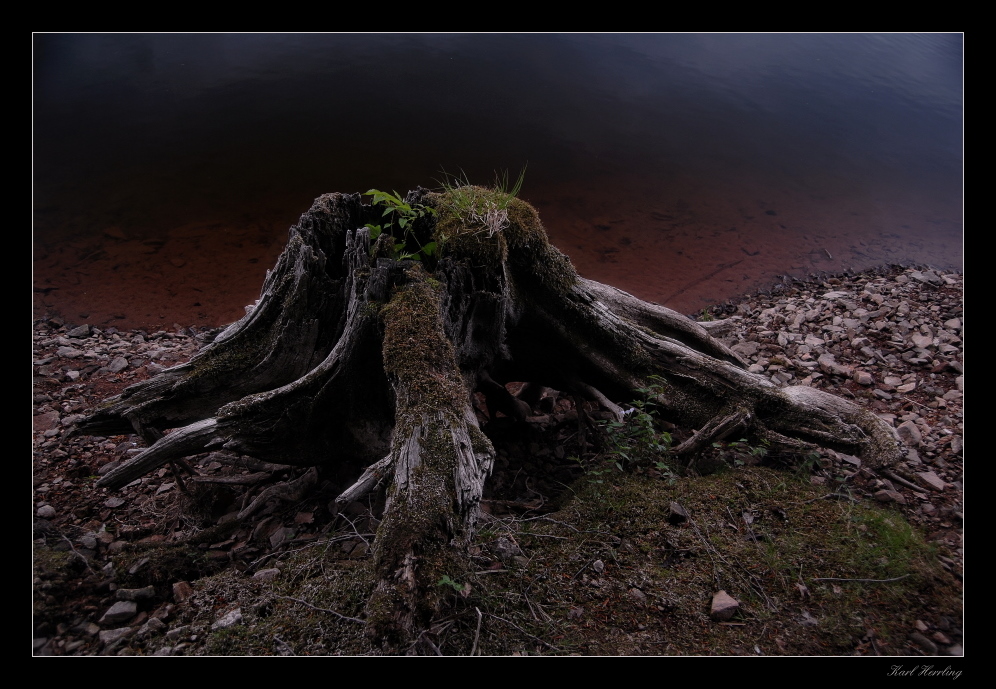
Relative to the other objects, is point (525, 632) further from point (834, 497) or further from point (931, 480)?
point (931, 480)

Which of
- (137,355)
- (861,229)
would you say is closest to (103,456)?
(137,355)

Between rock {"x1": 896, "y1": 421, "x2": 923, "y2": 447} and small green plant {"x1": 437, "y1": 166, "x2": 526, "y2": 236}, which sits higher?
small green plant {"x1": 437, "y1": 166, "x2": 526, "y2": 236}

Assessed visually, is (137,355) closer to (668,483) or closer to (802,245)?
(668,483)

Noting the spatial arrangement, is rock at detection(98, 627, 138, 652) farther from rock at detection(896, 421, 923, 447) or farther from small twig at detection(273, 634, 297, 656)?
rock at detection(896, 421, 923, 447)

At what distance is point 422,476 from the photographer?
319 cm

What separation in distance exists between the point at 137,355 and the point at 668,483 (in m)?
7.15

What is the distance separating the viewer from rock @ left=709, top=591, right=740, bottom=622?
3324 millimetres

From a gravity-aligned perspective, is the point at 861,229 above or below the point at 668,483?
above

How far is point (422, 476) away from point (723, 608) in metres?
1.91

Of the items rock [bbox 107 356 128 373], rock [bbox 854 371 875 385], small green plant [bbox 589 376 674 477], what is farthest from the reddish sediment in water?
small green plant [bbox 589 376 674 477]

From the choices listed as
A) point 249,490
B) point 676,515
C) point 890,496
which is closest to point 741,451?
point 890,496

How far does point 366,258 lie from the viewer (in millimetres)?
4340

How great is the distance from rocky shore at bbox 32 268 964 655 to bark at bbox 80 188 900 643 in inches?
18.9

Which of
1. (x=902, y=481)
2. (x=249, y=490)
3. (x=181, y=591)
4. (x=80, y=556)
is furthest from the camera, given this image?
(x=249, y=490)
